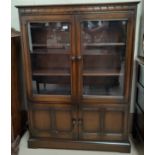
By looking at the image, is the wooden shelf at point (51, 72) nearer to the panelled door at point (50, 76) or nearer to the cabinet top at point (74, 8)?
the panelled door at point (50, 76)

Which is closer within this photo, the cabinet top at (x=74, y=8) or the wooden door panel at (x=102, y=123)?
the cabinet top at (x=74, y=8)

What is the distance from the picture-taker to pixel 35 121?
2.14 meters

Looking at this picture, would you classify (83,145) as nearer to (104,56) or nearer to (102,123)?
(102,123)

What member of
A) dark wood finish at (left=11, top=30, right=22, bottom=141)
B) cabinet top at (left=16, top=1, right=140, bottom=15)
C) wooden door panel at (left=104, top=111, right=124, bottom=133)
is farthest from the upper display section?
wooden door panel at (left=104, top=111, right=124, bottom=133)

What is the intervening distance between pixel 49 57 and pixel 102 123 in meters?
0.97

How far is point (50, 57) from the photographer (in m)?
2.14

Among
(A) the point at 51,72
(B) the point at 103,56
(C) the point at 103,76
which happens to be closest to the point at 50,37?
(A) the point at 51,72

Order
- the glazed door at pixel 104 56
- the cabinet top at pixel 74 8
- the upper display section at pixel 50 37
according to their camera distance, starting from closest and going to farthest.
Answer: the cabinet top at pixel 74 8 → the glazed door at pixel 104 56 → the upper display section at pixel 50 37

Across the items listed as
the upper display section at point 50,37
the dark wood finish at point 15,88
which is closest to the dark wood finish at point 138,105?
the upper display section at point 50,37

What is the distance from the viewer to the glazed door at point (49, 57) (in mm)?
1890
